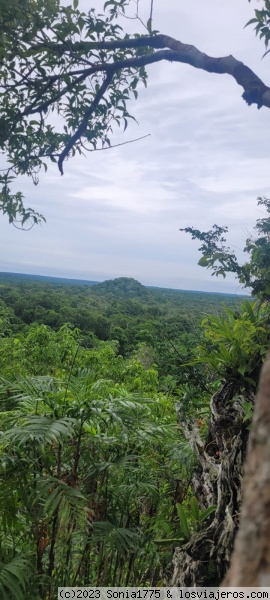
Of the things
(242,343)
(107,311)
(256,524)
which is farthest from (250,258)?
(107,311)

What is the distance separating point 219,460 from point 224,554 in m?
0.51

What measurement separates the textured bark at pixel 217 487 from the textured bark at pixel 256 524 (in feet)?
3.91

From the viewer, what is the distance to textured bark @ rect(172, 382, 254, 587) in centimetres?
147

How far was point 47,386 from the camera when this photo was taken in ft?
6.73

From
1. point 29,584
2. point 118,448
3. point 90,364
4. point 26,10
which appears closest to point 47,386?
point 118,448

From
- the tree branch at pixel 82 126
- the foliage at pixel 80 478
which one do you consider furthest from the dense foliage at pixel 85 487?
the tree branch at pixel 82 126

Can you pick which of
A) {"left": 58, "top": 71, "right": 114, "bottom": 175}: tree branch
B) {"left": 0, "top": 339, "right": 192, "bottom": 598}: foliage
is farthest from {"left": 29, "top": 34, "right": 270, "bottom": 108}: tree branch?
{"left": 0, "top": 339, "right": 192, "bottom": 598}: foliage

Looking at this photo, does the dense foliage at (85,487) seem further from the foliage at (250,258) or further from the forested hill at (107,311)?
the forested hill at (107,311)

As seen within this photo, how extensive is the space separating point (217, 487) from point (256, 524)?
1444 mm

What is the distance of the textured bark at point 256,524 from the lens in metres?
0.38

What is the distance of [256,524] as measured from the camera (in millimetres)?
385

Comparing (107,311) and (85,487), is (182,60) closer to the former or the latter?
(85,487)

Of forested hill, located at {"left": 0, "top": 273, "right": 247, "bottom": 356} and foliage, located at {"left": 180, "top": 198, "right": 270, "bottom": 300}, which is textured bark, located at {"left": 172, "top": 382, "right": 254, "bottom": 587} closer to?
foliage, located at {"left": 180, "top": 198, "right": 270, "bottom": 300}

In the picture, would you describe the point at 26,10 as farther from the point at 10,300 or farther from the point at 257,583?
the point at 10,300
